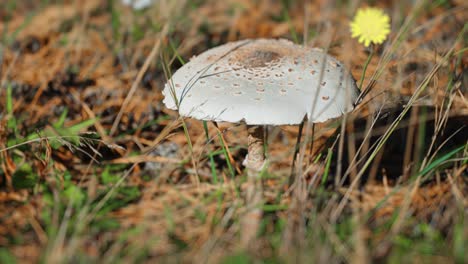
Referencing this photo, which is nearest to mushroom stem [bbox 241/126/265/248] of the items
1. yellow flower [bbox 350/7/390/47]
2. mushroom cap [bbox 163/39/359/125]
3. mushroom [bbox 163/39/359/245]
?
mushroom [bbox 163/39/359/245]

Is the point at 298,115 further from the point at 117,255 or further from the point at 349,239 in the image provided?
the point at 117,255

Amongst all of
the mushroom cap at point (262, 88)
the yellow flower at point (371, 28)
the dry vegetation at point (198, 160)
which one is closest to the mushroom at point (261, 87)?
the mushroom cap at point (262, 88)

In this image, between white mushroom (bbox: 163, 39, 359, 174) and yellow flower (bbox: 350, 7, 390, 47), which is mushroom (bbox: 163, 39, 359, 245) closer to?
white mushroom (bbox: 163, 39, 359, 174)

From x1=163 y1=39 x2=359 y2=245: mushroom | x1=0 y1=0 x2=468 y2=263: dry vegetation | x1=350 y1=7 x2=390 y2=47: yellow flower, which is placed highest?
x1=350 y1=7 x2=390 y2=47: yellow flower

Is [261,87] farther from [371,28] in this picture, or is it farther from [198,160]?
[371,28]

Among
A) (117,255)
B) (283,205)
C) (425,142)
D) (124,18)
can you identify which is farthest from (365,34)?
(124,18)

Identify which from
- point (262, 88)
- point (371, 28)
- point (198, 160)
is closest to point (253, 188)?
point (198, 160)

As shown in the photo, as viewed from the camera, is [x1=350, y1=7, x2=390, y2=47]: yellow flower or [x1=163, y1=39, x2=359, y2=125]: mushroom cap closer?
[x1=163, y1=39, x2=359, y2=125]: mushroom cap
